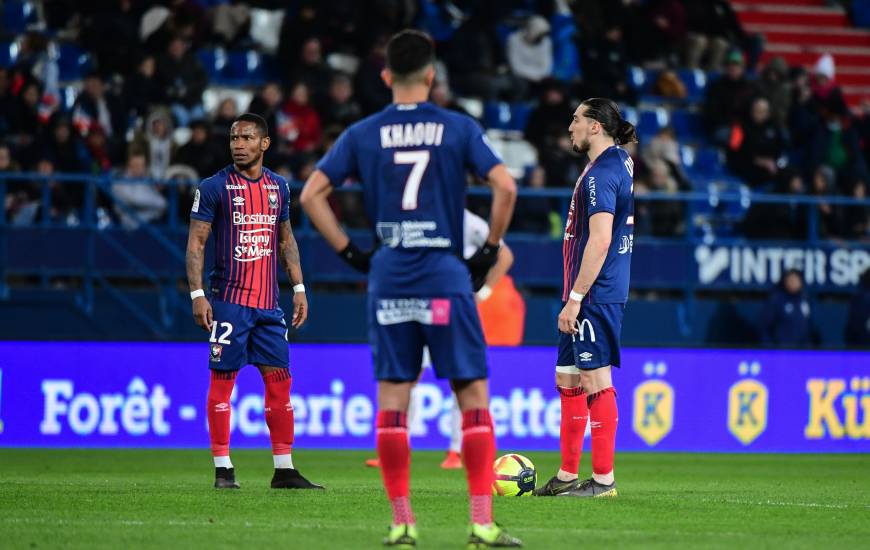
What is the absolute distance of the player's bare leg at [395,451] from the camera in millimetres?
6711

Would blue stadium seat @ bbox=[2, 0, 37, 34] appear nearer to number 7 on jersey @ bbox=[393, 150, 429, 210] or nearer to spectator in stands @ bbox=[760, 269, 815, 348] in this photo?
spectator in stands @ bbox=[760, 269, 815, 348]

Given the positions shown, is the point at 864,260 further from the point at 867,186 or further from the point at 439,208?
the point at 439,208

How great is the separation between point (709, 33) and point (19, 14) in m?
10.9

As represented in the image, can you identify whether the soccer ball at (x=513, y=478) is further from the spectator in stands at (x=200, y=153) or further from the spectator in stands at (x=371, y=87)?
the spectator in stands at (x=371, y=87)

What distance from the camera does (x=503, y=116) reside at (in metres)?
20.8

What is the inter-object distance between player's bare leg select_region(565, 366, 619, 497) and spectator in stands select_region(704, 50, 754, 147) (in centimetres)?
1329

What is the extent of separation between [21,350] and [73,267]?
1.87 meters

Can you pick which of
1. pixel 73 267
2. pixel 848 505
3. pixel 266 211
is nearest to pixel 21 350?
pixel 73 267

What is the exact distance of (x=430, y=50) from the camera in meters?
6.76

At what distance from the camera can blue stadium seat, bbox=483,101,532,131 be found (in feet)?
68.2

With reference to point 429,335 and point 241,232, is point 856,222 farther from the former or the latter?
point 429,335

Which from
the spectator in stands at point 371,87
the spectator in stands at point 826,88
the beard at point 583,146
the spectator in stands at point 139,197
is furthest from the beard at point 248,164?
the spectator in stands at point 826,88

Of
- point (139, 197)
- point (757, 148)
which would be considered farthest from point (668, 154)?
point (139, 197)

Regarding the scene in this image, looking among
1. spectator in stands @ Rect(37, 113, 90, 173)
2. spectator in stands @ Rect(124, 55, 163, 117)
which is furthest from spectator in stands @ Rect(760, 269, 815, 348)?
spectator in stands @ Rect(37, 113, 90, 173)
